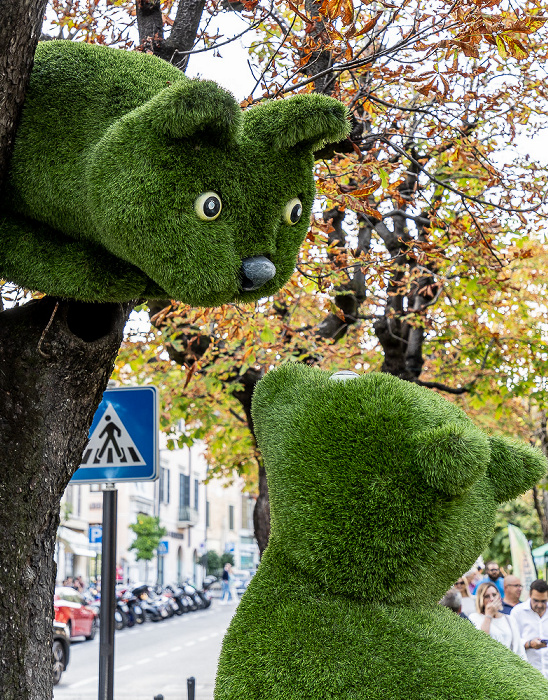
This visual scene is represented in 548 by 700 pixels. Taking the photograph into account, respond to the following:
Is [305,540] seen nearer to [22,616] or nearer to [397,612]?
[397,612]

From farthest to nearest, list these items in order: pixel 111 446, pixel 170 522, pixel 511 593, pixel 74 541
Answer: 1. pixel 170 522
2. pixel 74 541
3. pixel 511 593
4. pixel 111 446

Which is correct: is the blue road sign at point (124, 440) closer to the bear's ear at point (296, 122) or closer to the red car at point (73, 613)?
the bear's ear at point (296, 122)

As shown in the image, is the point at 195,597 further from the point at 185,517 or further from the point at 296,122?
the point at 296,122

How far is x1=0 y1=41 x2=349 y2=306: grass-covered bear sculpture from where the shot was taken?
2613 mm

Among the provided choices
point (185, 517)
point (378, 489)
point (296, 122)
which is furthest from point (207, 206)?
point (185, 517)

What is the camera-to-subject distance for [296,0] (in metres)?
4.75

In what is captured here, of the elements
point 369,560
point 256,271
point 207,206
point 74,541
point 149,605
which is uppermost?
point 207,206

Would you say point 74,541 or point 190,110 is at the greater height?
point 190,110

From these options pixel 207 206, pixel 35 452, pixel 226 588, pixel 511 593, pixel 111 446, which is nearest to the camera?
pixel 207 206

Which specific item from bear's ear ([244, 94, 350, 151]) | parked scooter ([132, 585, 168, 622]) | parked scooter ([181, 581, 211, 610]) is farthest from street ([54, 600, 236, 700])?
bear's ear ([244, 94, 350, 151])

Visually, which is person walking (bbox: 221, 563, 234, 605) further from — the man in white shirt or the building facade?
the man in white shirt

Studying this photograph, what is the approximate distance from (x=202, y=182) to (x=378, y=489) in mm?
1243

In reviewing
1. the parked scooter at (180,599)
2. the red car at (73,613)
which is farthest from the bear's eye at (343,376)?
the parked scooter at (180,599)

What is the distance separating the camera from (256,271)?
2.76 meters
